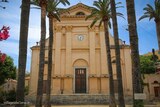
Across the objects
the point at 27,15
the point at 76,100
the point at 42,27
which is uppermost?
the point at 42,27

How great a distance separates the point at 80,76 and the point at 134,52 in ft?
94.3

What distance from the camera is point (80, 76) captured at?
38625 millimetres

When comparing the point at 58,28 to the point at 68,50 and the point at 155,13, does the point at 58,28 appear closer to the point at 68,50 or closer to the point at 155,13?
the point at 68,50

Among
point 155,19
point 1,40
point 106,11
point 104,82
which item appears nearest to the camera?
point 1,40

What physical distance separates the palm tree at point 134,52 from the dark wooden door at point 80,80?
27908 mm

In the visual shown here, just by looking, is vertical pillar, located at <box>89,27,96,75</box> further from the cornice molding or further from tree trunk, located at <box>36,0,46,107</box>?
tree trunk, located at <box>36,0,46,107</box>

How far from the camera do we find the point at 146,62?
5619 cm

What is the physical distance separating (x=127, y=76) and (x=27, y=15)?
102ft

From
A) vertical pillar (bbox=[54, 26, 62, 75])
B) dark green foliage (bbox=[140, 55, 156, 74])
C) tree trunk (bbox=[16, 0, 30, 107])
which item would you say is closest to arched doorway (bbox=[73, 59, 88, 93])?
vertical pillar (bbox=[54, 26, 62, 75])

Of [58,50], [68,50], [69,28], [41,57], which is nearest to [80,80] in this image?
[68,50]

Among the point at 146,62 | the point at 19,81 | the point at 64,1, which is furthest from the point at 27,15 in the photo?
the point at 146,62

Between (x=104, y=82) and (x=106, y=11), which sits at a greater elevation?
(x=106, y=11)

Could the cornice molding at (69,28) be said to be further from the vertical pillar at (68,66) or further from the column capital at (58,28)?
the column capital at (58,28)

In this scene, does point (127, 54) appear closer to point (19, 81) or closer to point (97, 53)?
point (97, 53)
